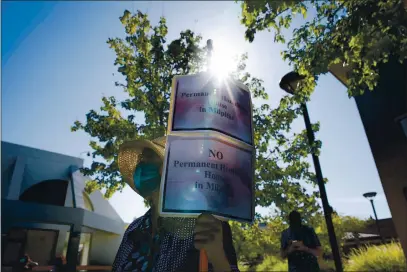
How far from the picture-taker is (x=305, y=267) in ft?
11.3

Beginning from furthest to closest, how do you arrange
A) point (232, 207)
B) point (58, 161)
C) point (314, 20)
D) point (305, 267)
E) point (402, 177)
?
point (58, 161) → point (402, 177) → point (314, 20) → point (305, 267) → point (232, 207)

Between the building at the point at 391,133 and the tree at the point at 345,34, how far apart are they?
415cm

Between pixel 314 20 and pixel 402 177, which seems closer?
pixel 314 20

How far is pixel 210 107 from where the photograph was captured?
150 cm

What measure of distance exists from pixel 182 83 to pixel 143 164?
23.3 inches

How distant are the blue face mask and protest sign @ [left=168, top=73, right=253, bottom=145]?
1.15 feet

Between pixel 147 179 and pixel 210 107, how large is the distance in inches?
24.0

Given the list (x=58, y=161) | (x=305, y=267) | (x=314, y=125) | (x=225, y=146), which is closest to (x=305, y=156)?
(x=314, y=125)

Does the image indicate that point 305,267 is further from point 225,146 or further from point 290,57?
point 290,57

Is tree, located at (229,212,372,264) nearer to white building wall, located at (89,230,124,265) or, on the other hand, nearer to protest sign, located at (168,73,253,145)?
protest sign, located at (168,73,253,145)

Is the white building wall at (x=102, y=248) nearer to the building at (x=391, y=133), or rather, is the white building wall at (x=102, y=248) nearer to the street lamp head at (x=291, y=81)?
the street lamp head at (x=291, y=81)

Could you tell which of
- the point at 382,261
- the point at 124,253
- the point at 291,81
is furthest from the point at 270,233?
the point at 124,253

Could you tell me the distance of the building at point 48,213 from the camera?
1488 centimetres

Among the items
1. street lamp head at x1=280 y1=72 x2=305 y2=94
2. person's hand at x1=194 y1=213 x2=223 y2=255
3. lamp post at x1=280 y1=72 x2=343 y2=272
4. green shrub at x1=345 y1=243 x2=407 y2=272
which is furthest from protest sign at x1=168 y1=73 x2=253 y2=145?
green shrub at x1=345 y1=243 x2=407 y2=272
